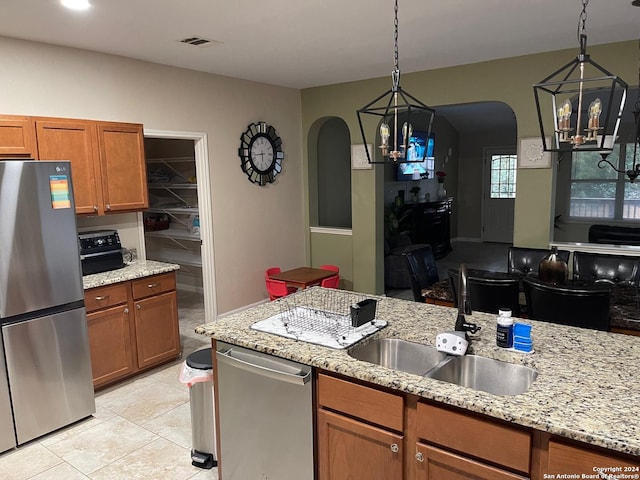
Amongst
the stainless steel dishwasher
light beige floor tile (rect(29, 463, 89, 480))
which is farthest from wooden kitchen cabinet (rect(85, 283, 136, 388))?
the stainless steel dishwasher

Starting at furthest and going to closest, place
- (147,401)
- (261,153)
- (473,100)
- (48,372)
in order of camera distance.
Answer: (261,153)
(473,100)
(147,401)
(48,372)

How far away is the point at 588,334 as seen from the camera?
2.18m

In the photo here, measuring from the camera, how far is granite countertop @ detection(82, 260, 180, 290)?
3.46 metres

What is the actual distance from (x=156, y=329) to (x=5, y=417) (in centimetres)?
124

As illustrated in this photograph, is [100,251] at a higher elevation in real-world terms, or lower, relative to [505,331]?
higher

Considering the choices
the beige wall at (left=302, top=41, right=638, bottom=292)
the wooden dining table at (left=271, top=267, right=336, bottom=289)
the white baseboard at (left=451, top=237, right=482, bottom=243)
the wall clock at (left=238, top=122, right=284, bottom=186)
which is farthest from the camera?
the white baseboard at (left=451, top=237, right=482, bottom=243)

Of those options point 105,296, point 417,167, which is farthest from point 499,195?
point 105,296

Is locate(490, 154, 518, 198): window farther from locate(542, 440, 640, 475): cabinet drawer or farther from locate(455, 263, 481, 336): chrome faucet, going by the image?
locate(542, 440, 640, 475): cabinet drawer

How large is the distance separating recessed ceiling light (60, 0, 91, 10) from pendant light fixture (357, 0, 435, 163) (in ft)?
5.79

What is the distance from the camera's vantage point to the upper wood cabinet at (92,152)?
128 inches

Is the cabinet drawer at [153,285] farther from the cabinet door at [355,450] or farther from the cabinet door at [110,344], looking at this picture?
the cabinet door at [355,450]

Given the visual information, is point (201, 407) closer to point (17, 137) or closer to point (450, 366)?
point (450, 366)

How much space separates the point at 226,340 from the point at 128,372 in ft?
6.30

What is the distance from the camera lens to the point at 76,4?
2.82 m
